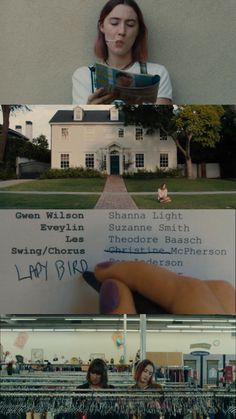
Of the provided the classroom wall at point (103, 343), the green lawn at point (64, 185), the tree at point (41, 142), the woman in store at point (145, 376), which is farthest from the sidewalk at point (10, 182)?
the woman in store at point (145, 376)

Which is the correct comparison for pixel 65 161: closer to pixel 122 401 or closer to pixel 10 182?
pixel 10 182

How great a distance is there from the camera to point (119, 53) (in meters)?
4.73

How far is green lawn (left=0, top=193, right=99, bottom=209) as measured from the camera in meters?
4.68

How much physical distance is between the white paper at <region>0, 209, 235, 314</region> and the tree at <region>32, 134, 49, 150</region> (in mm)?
443

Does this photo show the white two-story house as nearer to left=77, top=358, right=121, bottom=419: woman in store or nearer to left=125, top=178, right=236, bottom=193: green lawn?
left=125, top=178, right=236, bottom=193: green lawn

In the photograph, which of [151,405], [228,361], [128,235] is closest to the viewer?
[151,405]

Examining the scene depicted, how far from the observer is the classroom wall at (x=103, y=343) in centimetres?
484

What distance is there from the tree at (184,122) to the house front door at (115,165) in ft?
0.80

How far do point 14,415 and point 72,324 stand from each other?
67 cm

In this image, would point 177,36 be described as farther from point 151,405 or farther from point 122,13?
point 151,405

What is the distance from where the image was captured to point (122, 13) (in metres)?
4.68

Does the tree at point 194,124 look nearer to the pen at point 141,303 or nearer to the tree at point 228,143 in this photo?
the tree at point 228,143

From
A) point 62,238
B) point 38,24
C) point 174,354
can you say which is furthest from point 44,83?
point 174,354

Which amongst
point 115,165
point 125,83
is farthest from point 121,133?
point 125,83
